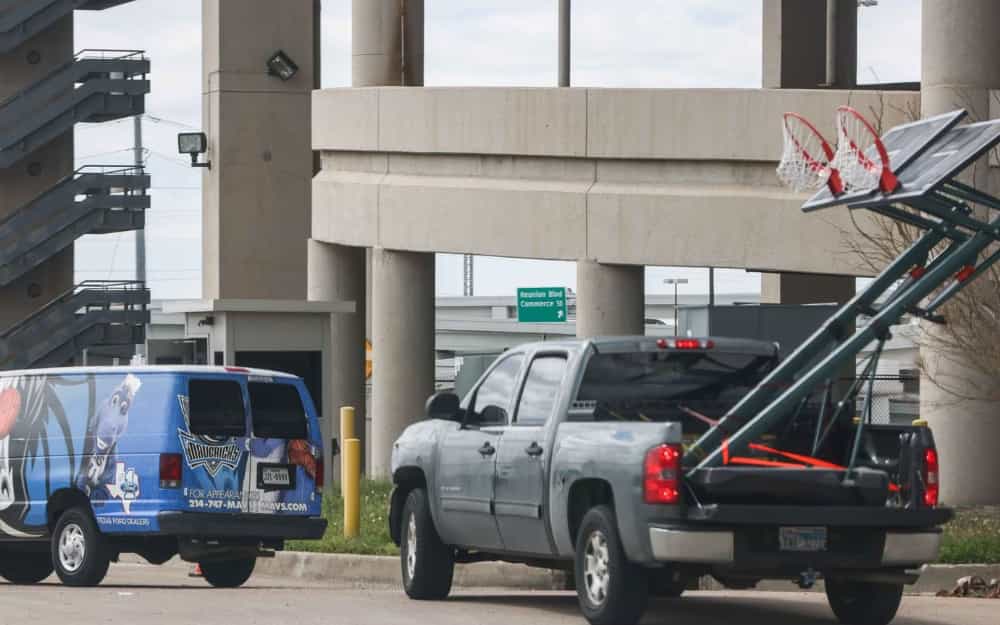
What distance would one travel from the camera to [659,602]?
1518 centimetres

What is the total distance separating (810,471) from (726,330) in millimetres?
16435

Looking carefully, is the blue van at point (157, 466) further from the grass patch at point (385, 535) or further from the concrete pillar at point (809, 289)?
the concrete pillar at point (809, 289)

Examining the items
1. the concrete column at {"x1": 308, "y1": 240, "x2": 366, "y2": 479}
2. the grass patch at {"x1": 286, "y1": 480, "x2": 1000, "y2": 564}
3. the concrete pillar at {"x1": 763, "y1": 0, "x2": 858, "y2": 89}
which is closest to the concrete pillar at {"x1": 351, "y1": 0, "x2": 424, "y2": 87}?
the concrete column at {"x1": 308, "y1": 240, "x2": 366, "y2": 479}

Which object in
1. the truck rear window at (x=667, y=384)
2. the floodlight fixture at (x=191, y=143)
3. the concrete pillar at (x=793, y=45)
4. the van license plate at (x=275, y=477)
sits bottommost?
the van license plate at (x=275, y=477)

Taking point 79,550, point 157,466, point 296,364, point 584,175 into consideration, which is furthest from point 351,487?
point 584,175

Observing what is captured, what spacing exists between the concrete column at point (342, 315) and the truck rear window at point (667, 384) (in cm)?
2033

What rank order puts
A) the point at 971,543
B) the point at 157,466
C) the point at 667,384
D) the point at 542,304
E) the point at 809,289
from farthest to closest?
the point at 542,304 → the point at 809,289 → the point at 157,466 → the point at 971,543 → the point at 667,384

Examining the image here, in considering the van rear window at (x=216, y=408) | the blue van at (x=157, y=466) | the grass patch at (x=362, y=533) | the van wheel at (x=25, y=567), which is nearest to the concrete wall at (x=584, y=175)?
the grass patch at (x=362, y=533)

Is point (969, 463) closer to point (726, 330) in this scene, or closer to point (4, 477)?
point (726, 330)

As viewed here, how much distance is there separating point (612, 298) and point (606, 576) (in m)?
14.5

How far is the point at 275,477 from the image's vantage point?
59.5ft

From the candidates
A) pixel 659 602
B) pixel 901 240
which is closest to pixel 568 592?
pixel 659 602

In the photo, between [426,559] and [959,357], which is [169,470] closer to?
[426,559]

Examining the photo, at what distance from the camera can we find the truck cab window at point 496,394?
14.4 meters
